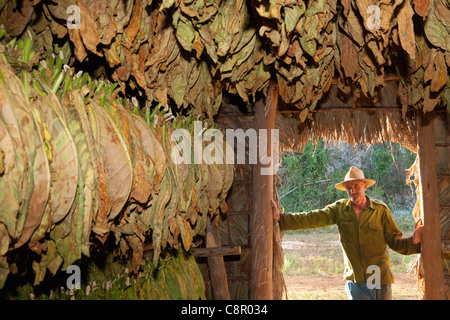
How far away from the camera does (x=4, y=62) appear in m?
1.01

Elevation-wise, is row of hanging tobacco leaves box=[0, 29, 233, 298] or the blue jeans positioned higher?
row of hanging tobacco leaves box=[0, 29, 233, 298]

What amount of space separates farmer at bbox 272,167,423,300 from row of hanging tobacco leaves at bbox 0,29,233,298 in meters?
2.41

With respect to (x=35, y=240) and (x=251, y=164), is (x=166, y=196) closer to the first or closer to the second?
(x=35, y=240)

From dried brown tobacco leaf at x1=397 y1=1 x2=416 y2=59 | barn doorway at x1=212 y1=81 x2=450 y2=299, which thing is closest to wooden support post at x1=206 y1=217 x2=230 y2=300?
barn doorway at x1=212 y1=81 x2=450 y2=299

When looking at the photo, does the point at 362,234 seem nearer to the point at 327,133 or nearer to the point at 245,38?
the point at 327,133

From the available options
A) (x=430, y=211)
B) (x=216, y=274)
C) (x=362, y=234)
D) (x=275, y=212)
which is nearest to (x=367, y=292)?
(x=362, y=234)

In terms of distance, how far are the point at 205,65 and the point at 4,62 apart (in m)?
1.34

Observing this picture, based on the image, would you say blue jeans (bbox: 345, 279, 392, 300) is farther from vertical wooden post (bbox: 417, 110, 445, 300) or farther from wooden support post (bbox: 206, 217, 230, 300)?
wooden support post (bbox: 206, 217, 230, 300)

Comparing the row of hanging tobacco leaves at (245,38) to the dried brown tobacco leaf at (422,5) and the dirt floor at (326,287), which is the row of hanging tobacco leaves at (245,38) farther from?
the dirt floor at (326,287)

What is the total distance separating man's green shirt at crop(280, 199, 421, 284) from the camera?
3.94m

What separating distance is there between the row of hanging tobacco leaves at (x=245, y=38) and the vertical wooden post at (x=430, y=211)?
151 cm

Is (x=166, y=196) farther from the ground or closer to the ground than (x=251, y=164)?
closer to the ground

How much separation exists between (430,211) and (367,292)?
963 millimetres
